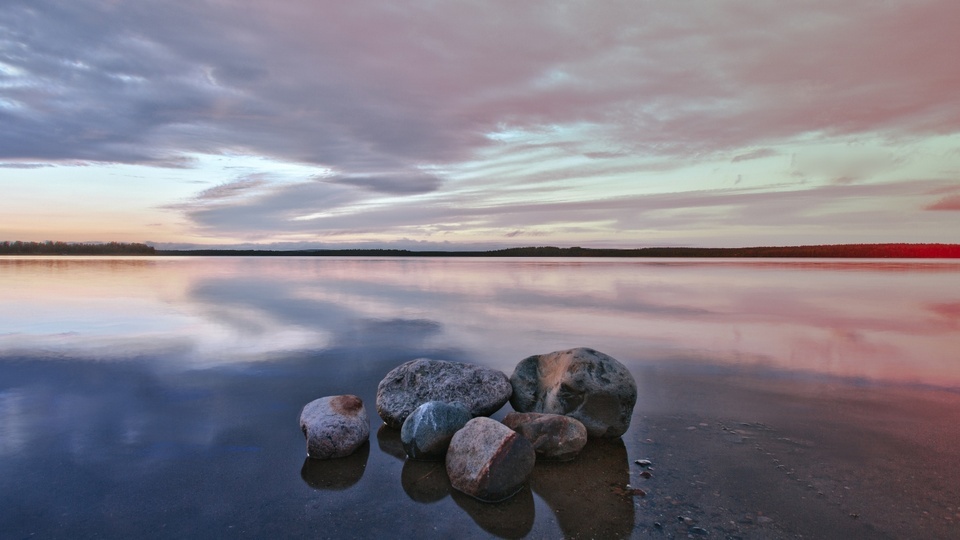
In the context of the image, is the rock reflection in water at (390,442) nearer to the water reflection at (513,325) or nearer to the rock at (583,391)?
the rock at (583,391)

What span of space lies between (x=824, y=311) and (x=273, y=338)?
20.1 m

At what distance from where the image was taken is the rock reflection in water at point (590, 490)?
456 cm

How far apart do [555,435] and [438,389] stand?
198 cm

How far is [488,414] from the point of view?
7.39 metres

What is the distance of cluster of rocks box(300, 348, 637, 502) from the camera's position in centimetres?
530

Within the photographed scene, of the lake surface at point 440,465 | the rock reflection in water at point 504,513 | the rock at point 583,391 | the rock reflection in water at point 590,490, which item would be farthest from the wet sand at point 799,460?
the rock reflection in water at point 504,513

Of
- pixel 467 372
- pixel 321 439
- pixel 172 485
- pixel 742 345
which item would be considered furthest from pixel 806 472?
pixel 742 345

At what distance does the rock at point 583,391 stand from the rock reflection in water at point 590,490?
29 cm

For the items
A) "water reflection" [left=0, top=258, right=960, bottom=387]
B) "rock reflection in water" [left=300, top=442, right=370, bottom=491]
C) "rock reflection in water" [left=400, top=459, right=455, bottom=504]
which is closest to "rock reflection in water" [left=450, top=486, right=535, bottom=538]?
"rock reflection in water" [left=400, top=459, right=455, bottom=504]

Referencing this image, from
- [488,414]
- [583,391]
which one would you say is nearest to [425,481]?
[488,414]

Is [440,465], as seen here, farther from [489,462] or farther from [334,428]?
[334,428]

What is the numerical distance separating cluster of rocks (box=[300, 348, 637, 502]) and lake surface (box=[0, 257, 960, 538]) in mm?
201

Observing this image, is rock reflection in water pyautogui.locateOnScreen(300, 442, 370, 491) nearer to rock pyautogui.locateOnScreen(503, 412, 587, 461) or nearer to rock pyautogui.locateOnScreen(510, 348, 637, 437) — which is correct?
rock pyautogui.locateOnScreen(503, 412, 587, 461)

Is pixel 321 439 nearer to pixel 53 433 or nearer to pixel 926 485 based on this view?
pixel 53 433
